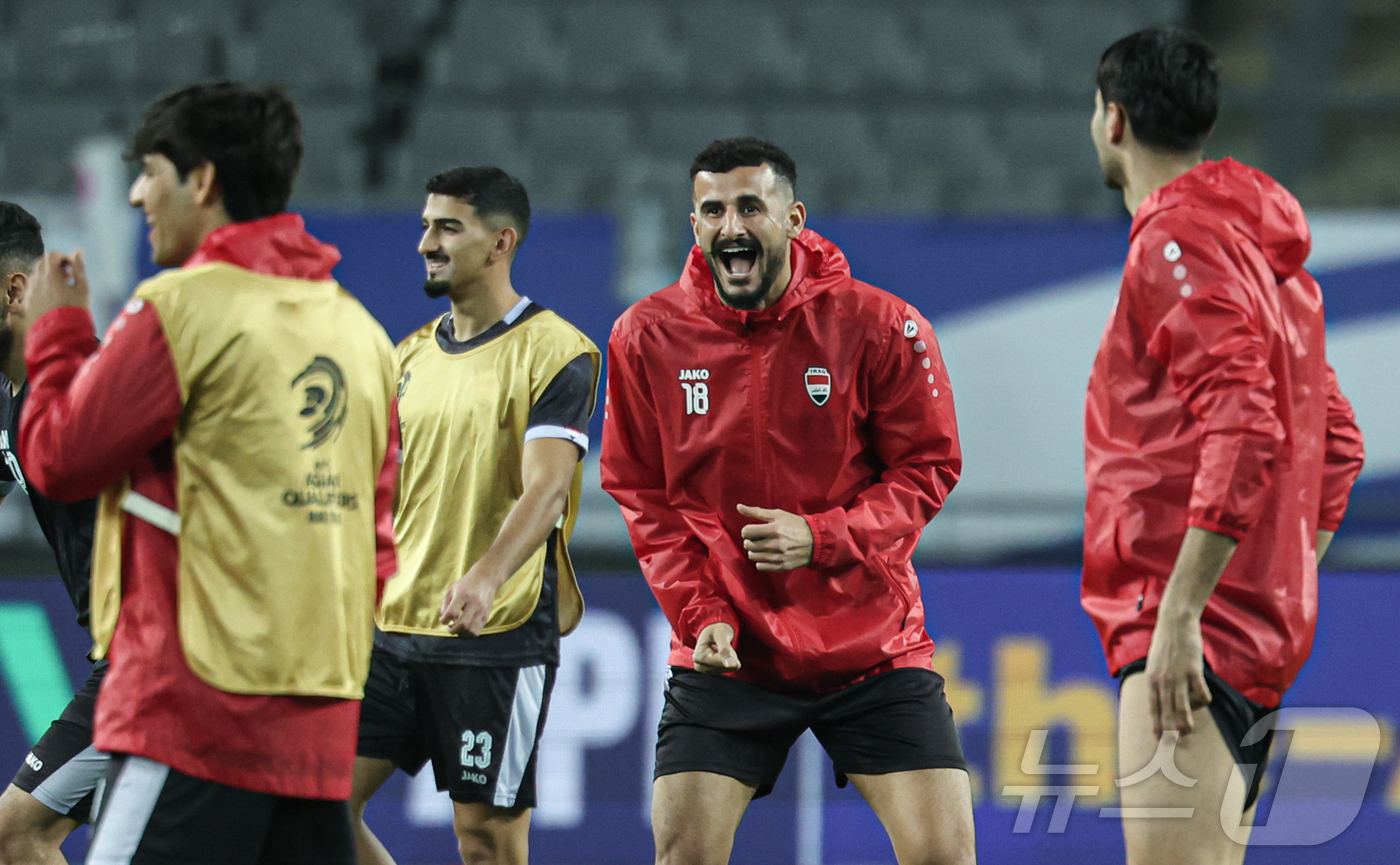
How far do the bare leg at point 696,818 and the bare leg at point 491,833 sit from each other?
0.85 meters

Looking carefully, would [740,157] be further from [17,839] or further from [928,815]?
[17,839]

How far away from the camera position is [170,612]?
9.15ft

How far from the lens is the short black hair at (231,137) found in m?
2.88

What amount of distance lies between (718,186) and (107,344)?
184 cm

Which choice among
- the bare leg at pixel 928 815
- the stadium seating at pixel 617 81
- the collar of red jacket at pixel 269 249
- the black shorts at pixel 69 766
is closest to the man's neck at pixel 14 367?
the black shorts at pixel 69 766

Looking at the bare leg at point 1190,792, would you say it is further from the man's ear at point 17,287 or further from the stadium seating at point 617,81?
the stadium seating at point 617,81

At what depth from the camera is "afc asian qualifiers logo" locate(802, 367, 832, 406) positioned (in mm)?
4098

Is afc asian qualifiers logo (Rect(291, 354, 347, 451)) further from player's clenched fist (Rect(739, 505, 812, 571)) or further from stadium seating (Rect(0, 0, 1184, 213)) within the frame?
stadium seating (Rect(0, 0, 1184, 213))

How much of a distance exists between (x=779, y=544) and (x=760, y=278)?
691 millimetres

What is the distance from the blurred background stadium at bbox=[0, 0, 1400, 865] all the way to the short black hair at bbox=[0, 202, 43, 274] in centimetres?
271

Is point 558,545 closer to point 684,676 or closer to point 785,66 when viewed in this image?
point 684,676

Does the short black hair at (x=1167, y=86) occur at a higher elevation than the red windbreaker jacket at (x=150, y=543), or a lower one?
higher

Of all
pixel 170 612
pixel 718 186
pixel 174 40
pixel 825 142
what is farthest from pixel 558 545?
pixel 174 40

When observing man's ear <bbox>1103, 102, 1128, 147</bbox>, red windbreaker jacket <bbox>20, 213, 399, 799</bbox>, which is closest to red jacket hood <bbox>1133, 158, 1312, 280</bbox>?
man's ear <bbox>1103, 102, 1128, 147</bbox>
